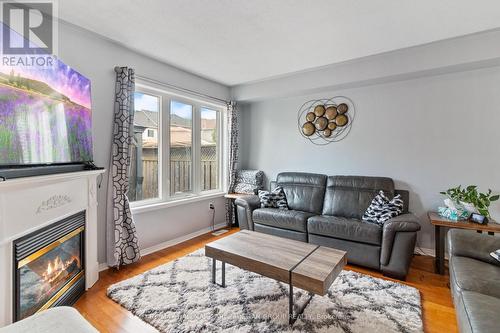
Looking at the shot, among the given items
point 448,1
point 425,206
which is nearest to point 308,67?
point 448,1

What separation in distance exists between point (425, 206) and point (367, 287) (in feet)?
5.06

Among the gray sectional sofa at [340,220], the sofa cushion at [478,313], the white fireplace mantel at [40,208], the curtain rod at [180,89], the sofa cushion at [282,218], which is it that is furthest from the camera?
the sofa cushion at [282,218]

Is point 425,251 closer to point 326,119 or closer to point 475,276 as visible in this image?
point 475,276

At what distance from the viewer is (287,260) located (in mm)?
1886

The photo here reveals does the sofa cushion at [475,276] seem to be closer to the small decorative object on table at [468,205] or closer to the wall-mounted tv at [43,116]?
the small decorative object on table at [468,205]

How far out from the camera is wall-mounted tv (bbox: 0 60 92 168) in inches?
56.8

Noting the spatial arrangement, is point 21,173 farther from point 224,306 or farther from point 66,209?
point 224,306

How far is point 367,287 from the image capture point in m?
2.23

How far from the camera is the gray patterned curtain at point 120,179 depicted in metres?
2.58

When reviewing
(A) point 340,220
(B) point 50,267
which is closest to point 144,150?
(B) point 50,267

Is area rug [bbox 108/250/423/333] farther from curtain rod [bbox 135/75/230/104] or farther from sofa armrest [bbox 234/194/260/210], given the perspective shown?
curtain rod [bbox 135/75/230/104]

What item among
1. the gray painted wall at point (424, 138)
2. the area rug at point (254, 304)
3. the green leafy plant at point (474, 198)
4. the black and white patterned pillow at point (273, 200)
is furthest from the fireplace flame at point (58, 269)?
the green leafy plant at point (474, 198)

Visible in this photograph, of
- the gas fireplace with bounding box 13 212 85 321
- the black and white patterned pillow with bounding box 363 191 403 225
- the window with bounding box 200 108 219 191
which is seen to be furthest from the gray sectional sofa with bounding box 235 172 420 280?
the gas fireplace with bounding box 13 212 85 321

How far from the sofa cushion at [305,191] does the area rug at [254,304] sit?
3.83 ft
